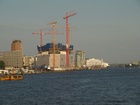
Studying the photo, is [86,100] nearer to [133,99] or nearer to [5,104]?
[133,99]

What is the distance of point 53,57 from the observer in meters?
139

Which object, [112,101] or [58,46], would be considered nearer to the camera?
[112,101]

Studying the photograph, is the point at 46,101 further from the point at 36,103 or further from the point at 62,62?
the point at 62,62

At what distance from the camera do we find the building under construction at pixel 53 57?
138m

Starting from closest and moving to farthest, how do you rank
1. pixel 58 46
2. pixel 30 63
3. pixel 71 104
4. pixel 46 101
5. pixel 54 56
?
1. pixel 71 104
2. pixel 46 101
3. pixel 54 56
4. pixel 58 46
5. pixel 30 63

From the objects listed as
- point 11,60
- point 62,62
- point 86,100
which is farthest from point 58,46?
point 86,100

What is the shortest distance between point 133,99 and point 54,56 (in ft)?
378

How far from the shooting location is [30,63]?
17450 centimetres

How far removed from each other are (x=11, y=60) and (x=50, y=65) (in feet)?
64.8

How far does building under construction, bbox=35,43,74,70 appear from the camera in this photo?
138250mm

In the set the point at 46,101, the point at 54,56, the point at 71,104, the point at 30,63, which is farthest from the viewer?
the point at 30,63

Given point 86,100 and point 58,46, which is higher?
point 58,46

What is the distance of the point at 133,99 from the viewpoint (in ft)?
77.5

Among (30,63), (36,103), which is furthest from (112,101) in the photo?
(30,63)
